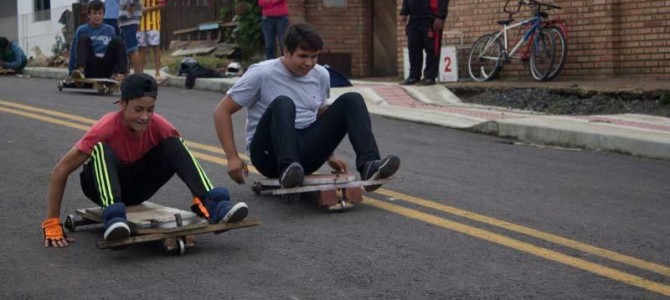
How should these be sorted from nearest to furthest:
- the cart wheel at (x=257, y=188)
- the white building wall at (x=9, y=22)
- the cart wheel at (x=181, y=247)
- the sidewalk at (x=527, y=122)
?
the cart wheel at (x=181, y=247) → the cart wheel at (x=257, y=188) → the sidewalk at (x=527, y=122) → the white building wall at (x=9, y=22)

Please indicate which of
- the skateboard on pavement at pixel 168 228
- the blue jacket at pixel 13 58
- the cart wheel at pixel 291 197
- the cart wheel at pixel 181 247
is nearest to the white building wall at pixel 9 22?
the blue jacket at pixel 13 58

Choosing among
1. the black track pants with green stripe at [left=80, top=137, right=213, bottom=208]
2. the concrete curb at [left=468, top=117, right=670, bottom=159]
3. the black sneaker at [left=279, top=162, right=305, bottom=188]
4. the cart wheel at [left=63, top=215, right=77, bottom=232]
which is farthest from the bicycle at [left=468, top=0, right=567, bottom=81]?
the cart wheel at [left=63, top=215, right=77, bottom=232]

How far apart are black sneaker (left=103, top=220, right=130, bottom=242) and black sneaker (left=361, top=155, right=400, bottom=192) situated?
2046mm

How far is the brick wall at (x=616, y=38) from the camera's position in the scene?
A: 51.3ft

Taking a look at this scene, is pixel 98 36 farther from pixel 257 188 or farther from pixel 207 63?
pixel 257 188

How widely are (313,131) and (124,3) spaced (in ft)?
37.2

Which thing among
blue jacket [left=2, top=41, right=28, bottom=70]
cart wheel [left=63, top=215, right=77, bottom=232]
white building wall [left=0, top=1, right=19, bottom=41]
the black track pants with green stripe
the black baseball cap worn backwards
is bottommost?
cart wheel [left=63, top=215, right=77, bottom=232]

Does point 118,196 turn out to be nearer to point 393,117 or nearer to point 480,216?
point 480,216

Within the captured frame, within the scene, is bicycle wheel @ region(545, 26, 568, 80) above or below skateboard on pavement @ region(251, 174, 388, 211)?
above

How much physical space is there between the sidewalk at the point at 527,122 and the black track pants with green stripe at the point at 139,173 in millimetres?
5904

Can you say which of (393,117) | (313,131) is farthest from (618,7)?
(313,131)

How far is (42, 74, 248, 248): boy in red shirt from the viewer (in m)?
6.78

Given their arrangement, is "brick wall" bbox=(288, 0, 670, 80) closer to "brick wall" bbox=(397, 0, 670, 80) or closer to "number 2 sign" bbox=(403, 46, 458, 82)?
"brick wall" bbox=(397, 0, 670, 80)

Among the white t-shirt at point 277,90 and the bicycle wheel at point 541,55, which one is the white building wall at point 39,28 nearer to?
the bicycle wheel at point 541,55
